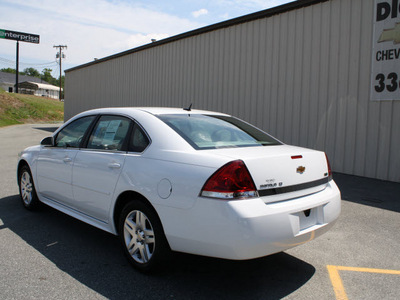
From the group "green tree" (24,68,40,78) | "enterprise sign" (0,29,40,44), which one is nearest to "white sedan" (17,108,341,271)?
"enterprise sign" (0,29,40,44)

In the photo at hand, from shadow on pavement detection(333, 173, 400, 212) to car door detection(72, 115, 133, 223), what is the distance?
14.3ft

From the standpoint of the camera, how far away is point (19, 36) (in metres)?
49.2

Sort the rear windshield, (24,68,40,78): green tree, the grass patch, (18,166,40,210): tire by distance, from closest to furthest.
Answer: the rear windshield
(18,166,40,210): tire
the grass patch
(24,68,40,78): green tree

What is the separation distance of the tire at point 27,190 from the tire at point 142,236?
2.20 metres

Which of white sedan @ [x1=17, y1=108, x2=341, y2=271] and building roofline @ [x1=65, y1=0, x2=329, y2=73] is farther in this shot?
building roofline @ [x1=65, y1=0, x2=329, y2=73]

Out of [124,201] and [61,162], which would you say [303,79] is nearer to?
[61,162]

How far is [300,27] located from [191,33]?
4.60 m

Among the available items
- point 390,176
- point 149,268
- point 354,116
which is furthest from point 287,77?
point 149,268

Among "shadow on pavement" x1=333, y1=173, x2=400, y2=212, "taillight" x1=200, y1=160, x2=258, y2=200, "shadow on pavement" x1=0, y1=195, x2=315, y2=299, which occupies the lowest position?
"shadow on pavement" x1=0, y1=195, x2=315, y2=299

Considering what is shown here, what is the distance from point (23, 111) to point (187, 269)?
3755 centimetres

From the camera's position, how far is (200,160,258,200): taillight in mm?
2697

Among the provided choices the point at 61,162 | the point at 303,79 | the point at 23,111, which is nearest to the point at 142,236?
the point at 61,162

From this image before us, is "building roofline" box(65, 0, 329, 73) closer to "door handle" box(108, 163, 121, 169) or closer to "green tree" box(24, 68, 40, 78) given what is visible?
"door handle" box(108, 163, 121, 169)

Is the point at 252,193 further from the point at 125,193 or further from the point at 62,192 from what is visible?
the point at 62,192
